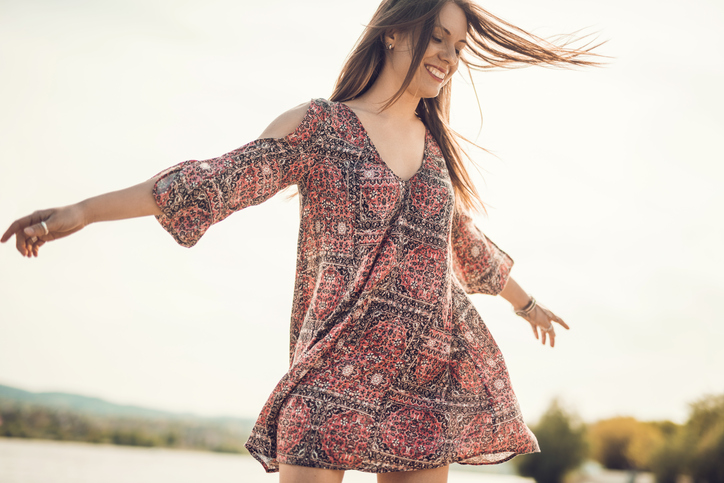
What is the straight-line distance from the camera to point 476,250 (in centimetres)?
230

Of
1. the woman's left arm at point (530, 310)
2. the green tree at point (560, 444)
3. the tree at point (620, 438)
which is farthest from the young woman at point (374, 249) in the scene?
the tree at point (620, 438)

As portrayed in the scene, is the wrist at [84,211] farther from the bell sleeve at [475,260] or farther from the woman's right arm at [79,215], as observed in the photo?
the bell sleeve at [475,260]

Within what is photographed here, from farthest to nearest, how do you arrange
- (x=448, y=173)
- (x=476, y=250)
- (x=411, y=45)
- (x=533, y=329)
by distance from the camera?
(x=533, y=329) < (x=476, y=250) < (x=448, y=173) < (x=411, y=45)

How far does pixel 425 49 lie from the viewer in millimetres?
1945

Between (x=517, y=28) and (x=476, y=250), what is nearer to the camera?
(x=517, y=28)

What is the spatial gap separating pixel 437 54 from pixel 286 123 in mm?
544

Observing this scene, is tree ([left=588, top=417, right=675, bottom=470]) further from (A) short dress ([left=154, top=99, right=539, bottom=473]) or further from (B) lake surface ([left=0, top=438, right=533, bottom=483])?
(A) short dress ([left=154, top=99, right=539, bottom=473])

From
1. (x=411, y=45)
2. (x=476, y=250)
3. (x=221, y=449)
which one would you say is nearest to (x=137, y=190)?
(x=411, y=45)

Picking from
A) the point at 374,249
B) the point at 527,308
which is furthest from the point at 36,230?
the point at 527,308

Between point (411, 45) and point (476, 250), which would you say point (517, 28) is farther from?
point (476, 250)

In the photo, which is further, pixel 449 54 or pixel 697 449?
pixel 697 449

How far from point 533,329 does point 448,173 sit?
2.50ft

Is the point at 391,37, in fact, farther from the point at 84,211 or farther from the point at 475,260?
the point at 84,211

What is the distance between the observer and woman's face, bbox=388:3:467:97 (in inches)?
77.5
